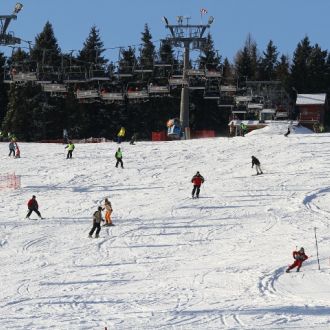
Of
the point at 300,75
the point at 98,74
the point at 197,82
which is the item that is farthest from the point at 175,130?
the point at 300,75

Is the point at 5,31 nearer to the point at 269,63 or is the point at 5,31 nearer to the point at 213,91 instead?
the point at 213,91

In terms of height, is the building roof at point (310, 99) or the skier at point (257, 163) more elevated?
the building roof at point (310, 99)

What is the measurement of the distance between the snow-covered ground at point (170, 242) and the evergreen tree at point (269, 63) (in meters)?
50.6

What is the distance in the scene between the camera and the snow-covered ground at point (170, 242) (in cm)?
1712

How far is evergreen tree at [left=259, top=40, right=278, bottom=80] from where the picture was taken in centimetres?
9694

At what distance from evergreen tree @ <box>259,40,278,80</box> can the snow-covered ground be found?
1990 inches

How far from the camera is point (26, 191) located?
122 ft

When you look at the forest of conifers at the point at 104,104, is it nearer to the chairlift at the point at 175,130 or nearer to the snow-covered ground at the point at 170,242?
the chairlift at the point at 175,130

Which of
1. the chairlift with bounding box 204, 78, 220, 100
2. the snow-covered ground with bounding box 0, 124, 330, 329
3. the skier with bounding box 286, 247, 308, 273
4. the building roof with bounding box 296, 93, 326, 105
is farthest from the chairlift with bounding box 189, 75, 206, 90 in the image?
the skier with bounding box 286, 247, 308, 273

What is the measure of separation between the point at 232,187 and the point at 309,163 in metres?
7.27

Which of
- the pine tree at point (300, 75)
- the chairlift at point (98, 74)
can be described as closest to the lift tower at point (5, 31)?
the chairlift at point (98, 74)

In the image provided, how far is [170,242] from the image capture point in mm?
25406

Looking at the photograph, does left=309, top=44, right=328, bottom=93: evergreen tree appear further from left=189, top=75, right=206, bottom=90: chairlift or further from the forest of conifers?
left=189, top=75, right=206, bottom=90: chairlift

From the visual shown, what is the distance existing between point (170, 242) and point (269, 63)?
79276 millimetres
